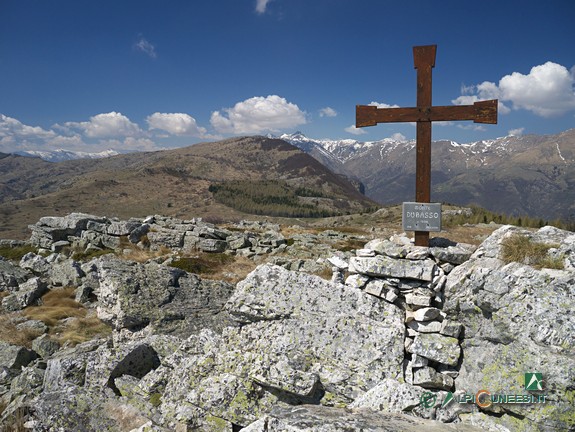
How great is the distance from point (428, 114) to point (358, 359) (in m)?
7.25

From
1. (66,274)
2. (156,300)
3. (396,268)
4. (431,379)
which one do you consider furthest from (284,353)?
(66,274)

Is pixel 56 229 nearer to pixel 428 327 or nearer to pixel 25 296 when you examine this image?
pixel 25 296

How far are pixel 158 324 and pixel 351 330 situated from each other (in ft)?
23.0

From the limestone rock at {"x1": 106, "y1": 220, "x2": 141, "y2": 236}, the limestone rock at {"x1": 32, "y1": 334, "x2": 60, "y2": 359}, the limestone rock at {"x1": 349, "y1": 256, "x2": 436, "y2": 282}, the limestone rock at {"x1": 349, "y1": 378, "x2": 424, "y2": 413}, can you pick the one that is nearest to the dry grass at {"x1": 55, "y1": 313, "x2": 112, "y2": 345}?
the limestone rock at {"x1": 32, "y1": 334, "x2": 60, "y2": 359}

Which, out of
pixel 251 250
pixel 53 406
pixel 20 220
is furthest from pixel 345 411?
pixel 20 220

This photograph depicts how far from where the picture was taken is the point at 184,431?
6949 millimetres

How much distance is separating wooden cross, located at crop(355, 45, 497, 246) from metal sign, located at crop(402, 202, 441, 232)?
0.23 meters

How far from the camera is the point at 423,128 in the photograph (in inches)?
410

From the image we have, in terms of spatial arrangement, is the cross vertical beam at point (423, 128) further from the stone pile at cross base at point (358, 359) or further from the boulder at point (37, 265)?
the boulder at point (37, 265)

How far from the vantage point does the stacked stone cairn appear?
7.50 meters

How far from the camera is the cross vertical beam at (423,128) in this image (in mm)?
9992

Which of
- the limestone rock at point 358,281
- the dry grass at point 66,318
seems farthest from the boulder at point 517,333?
the dry grass at point 66,318

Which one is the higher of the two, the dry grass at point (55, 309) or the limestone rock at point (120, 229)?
the limestone rock at point (120, 229)

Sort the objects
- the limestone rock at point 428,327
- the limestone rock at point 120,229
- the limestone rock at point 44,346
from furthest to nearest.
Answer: the limestone rock at point 120,229
the limestone rock at point 44,346
the limestone rock at point 428,327
